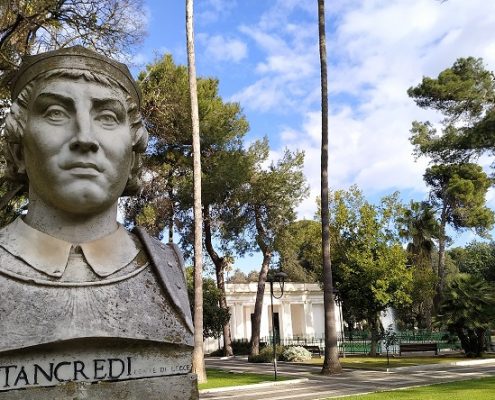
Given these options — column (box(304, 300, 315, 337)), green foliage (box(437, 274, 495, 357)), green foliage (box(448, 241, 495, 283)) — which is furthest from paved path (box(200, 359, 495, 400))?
green foliage (box(448, 241, 495, 283))

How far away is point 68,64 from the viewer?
93.0 inches

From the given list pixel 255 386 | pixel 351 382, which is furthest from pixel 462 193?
pixel 255 386

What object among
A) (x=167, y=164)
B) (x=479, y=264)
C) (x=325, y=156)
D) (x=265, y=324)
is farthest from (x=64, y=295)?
(x=479, y=264)

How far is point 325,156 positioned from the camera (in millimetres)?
16141

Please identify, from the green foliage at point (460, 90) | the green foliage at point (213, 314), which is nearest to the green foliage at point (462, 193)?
the green foliage at point (460, 90)

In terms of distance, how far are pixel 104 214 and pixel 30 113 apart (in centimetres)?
56

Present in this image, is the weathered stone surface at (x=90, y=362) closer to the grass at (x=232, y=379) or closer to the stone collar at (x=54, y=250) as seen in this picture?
the stone collar at (x=54, y=250)

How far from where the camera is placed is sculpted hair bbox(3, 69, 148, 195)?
234 centimetres

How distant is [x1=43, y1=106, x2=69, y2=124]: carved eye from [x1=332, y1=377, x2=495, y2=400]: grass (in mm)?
8886

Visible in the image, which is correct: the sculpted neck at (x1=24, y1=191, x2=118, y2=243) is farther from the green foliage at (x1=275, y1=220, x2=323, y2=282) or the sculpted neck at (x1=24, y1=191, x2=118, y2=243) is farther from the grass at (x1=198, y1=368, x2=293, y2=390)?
the green foliage at (x1=275, y1=220, x2=323, y2=282)

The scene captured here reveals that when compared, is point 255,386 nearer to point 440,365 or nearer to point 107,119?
point 440,365

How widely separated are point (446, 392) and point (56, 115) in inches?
399

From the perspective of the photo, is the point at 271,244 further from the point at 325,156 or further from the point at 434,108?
the point at 434,108

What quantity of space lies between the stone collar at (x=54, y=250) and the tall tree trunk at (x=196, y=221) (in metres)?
11.0
